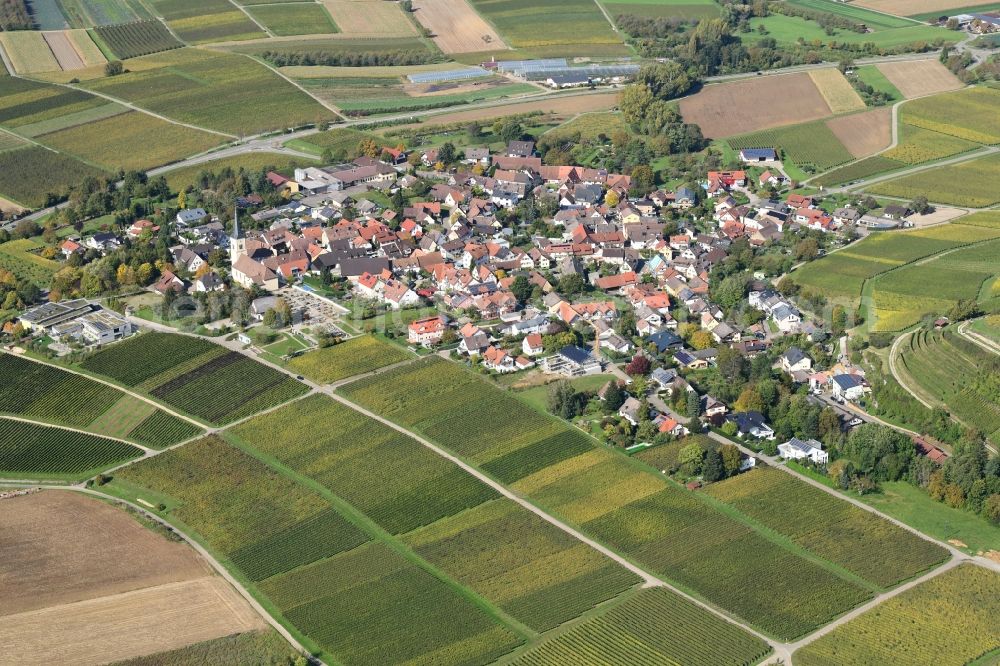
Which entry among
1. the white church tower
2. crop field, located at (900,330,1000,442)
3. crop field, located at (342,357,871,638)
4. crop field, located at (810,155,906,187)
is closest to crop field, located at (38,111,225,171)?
the white church tower

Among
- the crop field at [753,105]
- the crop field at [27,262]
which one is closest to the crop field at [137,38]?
the crop field at [27,262]

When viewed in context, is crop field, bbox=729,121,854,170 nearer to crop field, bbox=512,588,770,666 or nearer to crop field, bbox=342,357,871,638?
crop field, bbox=342,357,871,638

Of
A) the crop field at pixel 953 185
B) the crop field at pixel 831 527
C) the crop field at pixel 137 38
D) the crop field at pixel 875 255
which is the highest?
the crop field at pixel 137 38

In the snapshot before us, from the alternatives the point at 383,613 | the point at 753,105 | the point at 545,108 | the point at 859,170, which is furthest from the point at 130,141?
the point at 383,613

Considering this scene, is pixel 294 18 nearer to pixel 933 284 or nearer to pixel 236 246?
pixel 236 246

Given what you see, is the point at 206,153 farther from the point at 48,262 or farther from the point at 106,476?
the point at 106,476

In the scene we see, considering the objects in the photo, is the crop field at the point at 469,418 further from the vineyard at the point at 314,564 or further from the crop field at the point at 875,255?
the crop field at the point at 875,255

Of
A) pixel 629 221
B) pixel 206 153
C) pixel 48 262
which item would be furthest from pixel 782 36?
pixel 48 262
